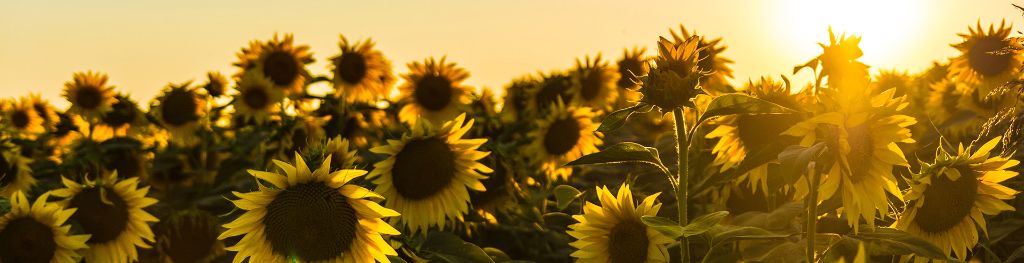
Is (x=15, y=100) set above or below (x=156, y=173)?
above

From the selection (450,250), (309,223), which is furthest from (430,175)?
(309,223)

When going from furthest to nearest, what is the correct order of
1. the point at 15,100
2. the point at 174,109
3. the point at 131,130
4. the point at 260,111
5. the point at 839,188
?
1. the point at 15,100
2. the point at 131,130
3. the point at 174,109
4. the point at 260,111
5. the point at 839,188

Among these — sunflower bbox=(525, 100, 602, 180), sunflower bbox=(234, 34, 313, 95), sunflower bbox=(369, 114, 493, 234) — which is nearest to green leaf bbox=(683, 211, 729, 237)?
sunflower bbox=(369, 114, 493, 234)

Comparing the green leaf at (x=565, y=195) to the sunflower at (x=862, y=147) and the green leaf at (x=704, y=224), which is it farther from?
the sunflower at (x=862, y=147)

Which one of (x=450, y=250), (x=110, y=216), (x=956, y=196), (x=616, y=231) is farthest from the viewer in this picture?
(x=110, y=216)

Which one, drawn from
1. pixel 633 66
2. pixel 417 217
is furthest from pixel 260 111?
pixel 417 217

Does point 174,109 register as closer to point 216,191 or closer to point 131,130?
point 131,130

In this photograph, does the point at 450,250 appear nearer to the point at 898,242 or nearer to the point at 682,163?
the point at 682,163

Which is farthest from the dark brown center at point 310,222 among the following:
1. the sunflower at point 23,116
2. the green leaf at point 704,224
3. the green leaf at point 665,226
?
the sunflower at point 23,116

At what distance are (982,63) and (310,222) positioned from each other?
4277mm

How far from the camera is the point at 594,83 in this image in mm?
7703

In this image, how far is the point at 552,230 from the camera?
17.3 ft

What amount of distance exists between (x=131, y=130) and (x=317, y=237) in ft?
18.9

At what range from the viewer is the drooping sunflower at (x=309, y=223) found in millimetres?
3068
